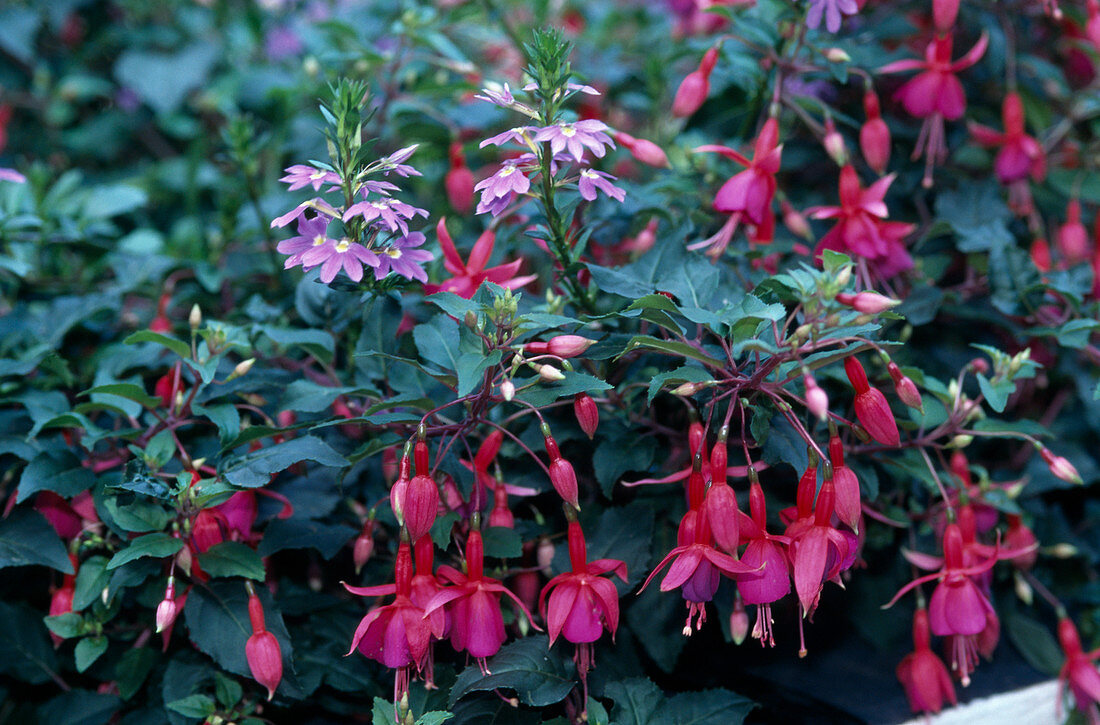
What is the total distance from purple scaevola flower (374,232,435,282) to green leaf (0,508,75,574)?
0.42 metres

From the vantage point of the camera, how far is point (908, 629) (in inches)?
41.5

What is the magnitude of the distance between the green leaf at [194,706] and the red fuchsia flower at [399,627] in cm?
18

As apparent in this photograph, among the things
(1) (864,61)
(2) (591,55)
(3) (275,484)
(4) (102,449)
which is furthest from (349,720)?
(2) (591,55)

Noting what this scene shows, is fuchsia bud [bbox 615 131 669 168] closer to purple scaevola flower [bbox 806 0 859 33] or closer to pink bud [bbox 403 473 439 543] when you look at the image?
purple scaevola flower [bbox 806 0 859 33]

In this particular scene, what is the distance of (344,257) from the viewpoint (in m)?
0.68

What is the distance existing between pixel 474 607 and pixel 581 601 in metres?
0.09

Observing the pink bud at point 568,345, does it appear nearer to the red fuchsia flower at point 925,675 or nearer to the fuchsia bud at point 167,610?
the fuchsia bud at point 167,610

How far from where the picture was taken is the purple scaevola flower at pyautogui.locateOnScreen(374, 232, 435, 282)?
0.71 metres

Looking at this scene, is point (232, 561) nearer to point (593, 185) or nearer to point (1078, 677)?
point (593, 185)

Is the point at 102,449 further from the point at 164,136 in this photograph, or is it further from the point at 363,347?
the point at 164,136

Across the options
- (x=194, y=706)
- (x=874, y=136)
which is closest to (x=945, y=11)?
(x=874, y=136)

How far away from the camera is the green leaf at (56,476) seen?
0.78 meters

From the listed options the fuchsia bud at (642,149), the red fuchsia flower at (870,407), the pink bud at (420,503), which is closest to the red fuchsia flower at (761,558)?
the red fuchsia flower at (870,407)

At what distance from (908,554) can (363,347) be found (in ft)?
2.05
